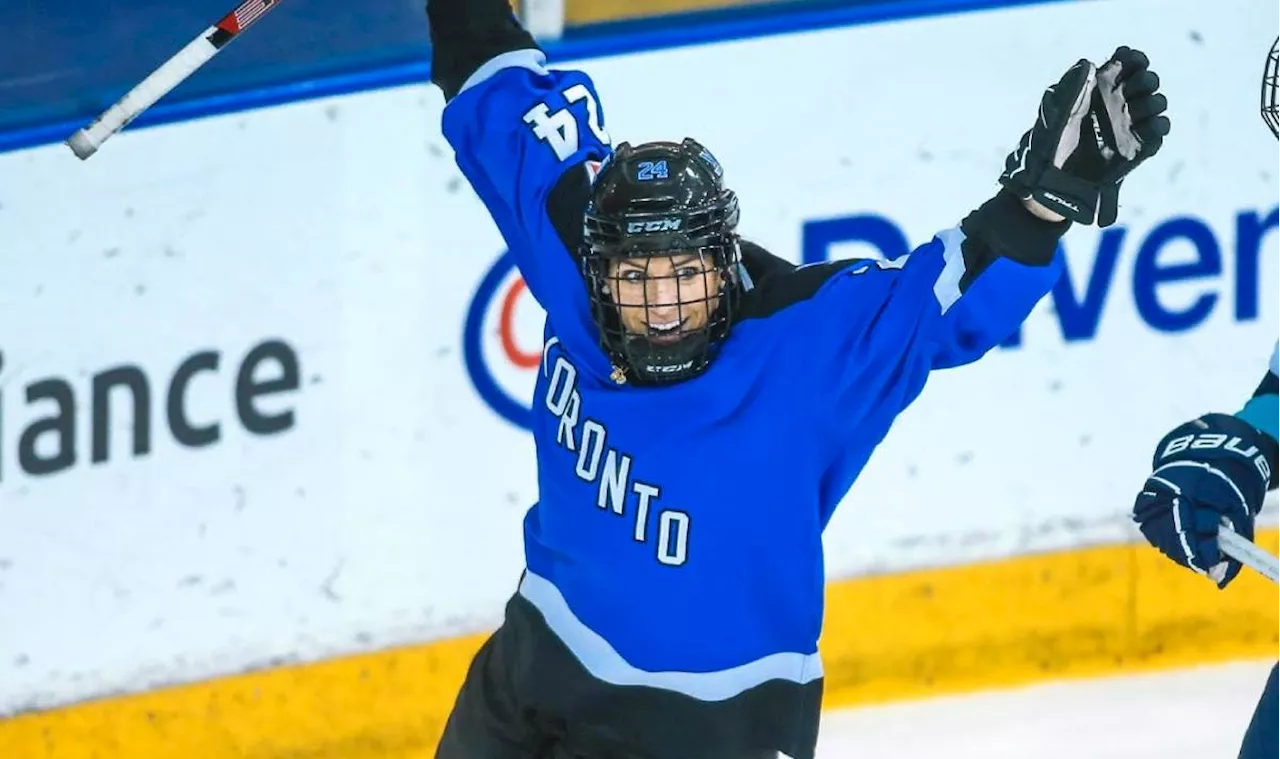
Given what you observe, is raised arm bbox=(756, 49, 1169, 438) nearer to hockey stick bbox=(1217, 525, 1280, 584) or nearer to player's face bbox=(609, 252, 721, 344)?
player's face bbox=(609, 252, 721, 344)

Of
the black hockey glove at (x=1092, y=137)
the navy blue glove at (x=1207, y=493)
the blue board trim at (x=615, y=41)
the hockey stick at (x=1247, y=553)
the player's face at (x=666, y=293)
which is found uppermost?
the blue board trim at (x=615, y=41)

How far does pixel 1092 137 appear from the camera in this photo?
213cm

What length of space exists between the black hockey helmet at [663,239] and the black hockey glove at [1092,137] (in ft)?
1.19

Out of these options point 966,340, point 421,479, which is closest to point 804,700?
point 966,340

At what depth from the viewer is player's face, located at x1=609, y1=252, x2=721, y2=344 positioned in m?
2.33

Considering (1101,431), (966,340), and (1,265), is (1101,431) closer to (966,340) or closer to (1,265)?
(966,340)

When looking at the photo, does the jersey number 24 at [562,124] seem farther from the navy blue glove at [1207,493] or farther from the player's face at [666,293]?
the navy blue glove at [1207,493]

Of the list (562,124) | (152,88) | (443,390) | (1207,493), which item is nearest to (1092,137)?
(1207,493)

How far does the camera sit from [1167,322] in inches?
149

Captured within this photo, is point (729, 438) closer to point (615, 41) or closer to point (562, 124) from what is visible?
point (562, 124)

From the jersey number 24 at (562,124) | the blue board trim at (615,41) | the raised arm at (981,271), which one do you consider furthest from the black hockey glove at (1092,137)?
the blue board trim at (615,41)

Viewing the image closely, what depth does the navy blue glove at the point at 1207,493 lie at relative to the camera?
2.54m

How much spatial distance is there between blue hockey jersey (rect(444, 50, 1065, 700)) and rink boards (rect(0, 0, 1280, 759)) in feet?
3.10

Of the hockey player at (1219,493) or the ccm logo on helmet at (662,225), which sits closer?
the ccm logo on helmet at (662,225)
